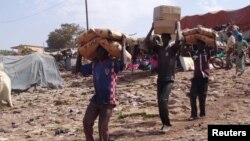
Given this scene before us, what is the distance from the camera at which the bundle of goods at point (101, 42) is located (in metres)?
6.16

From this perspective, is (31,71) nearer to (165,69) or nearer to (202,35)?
(202,35)

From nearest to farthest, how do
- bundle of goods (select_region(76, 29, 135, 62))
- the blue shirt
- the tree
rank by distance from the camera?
the blue shirt → bundle of goods (select_region(76, 29, 135, 62)) → the tree

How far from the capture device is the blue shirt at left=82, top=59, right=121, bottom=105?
6.01 meters

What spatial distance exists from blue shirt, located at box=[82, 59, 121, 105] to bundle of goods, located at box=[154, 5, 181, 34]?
1897 mm

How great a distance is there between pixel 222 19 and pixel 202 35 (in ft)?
52.4

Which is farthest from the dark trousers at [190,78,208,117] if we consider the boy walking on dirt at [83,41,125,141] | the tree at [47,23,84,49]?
the tree at [47,23,84,49]

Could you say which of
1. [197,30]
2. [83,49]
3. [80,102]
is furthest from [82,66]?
[80,102]

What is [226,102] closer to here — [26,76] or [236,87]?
[236,87]

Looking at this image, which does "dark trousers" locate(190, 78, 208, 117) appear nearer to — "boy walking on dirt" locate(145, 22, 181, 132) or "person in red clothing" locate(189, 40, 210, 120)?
"person in red clothing" locate(189, 40, 210, 120)

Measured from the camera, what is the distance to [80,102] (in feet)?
43.7

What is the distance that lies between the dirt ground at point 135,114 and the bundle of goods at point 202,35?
155 centimetres

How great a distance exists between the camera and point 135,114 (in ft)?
33.2

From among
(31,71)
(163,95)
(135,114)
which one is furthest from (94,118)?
(31,71)

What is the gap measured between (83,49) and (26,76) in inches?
529
